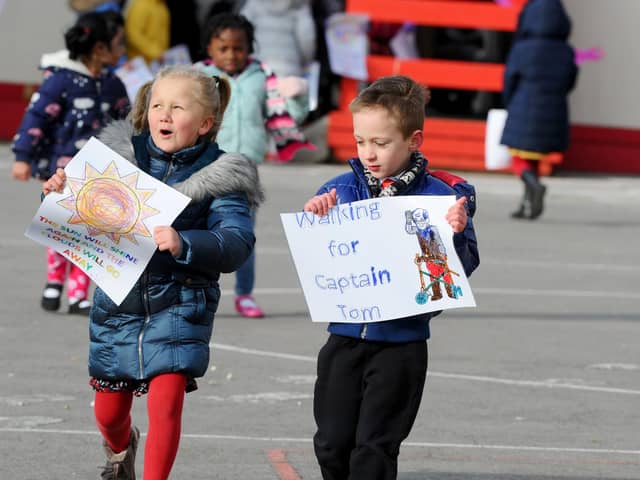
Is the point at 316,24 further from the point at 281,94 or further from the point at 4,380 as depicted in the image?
the point at 4,380

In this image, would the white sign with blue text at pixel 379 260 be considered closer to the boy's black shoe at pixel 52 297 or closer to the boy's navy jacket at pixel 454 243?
the boy's navy jacket at pixel 454 243

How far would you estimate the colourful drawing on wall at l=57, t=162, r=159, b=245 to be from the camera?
5465 millimetres

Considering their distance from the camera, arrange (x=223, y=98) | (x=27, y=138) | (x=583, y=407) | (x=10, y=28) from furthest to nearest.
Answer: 1. (x=10, y=28)
2. (x=27, y=138)
3. (x=583, y=407)
4. (x=223, y=98)

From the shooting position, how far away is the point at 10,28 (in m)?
20.1

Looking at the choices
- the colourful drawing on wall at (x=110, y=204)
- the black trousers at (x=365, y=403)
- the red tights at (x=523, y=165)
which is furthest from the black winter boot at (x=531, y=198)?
the colourful drawing on wall at (x=110, y=204)

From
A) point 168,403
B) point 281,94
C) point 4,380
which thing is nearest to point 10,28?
point 281,94

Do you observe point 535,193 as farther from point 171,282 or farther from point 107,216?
point 107,216

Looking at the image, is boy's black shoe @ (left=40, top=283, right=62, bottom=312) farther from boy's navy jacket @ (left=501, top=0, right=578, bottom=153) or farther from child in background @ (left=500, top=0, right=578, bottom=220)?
boy's navy jacket @ (left=501, top=0, right=578, bottom=153)

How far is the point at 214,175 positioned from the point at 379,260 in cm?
62

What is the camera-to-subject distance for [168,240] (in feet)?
17.3

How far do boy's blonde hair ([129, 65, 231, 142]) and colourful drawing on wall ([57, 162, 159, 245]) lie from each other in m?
0.34

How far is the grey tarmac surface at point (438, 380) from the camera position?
669cm

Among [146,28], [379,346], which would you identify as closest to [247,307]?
[379,346]

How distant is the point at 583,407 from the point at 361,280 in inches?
113
